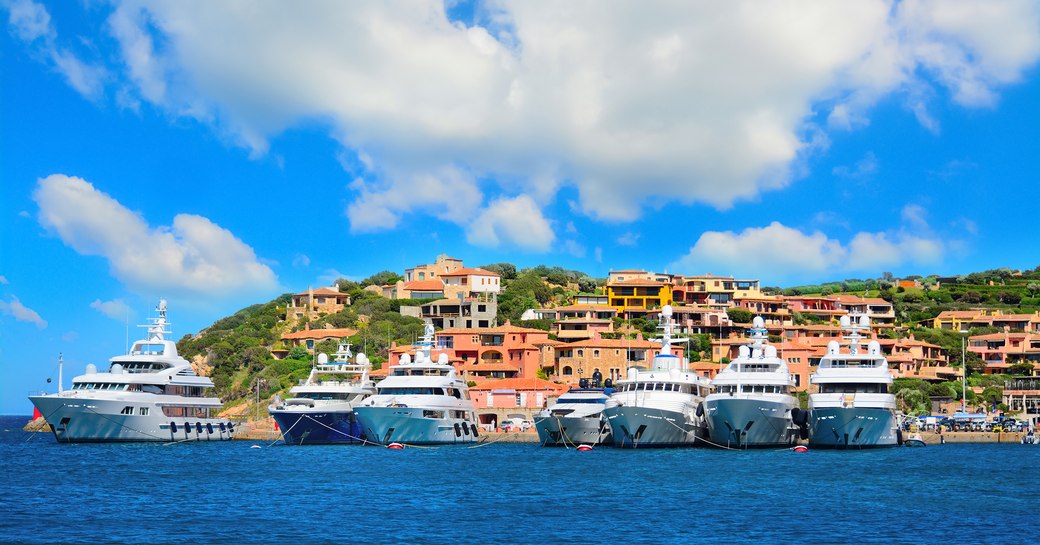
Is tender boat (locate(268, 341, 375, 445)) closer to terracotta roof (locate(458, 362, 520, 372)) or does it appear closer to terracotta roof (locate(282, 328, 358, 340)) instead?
terracotta roof (locate(458, 362, 520, 372))

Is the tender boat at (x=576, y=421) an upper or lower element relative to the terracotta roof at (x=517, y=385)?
lower

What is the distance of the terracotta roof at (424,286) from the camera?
14700 cm

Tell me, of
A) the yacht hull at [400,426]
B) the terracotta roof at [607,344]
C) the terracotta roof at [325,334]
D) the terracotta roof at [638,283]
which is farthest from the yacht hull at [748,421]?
the terracotta roof at [638,283]

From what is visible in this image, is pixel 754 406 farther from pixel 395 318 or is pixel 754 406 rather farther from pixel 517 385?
pixel 395 318

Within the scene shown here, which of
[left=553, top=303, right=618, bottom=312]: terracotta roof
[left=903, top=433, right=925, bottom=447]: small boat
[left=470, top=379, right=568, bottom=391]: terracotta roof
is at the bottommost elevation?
[left=903, top=433, right=925, bottom=447]: small boat

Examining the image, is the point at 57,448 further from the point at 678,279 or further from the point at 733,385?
the point at 678,279

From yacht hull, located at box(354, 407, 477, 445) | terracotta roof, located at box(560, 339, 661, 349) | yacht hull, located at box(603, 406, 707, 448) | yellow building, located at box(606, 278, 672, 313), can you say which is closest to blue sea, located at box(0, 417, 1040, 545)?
yacht hull, located at box(603, 406, 707, 448)

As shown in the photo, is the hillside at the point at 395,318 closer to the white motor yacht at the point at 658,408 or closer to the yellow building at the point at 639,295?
the yellow building at the point at 639,295

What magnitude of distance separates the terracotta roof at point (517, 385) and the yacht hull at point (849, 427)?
30865 millimetres

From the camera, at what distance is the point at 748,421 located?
77.1m

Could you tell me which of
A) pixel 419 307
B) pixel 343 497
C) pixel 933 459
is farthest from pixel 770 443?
pixel 419 307

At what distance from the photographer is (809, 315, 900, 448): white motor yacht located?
76562 mm

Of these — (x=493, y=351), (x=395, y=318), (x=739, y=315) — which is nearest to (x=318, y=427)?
(x=493, y=351)

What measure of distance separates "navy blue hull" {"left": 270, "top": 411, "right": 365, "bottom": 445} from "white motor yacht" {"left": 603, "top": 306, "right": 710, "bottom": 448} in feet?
61.5
